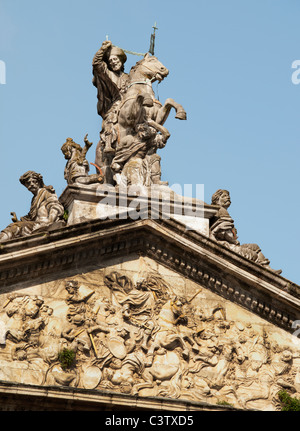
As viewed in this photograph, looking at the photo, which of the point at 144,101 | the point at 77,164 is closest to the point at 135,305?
the point at 77,164

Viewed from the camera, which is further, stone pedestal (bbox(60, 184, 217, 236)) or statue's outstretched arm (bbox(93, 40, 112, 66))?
statue's outstretched arm (bbox(93, 40, 112, 66))

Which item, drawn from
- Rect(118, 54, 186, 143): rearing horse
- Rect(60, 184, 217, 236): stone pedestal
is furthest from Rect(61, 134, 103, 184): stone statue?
Rect(118, 54, 186, 143): rearing horse

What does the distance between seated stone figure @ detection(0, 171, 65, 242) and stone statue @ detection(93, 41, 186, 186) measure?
1.58 meters

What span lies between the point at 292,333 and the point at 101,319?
4.06m

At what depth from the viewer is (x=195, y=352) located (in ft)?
88.1

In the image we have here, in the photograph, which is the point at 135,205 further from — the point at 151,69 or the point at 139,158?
the point at 151,69

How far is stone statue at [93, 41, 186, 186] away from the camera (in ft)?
97.5

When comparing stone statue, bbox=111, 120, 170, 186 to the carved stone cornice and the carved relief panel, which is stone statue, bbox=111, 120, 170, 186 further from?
the carved relief panel

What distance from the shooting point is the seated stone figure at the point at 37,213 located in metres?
27.4

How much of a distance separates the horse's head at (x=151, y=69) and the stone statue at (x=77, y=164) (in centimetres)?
272

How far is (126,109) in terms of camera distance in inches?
1193

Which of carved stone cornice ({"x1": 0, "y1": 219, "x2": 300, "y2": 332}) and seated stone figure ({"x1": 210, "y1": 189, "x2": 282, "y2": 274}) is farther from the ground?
seated stone figure ({"x1": 210, "y1": 189, "x2": 282, "y2": 274})

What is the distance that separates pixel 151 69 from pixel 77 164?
3726mm
